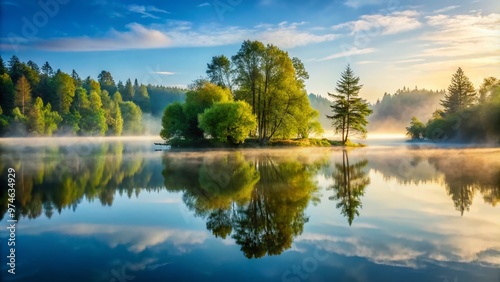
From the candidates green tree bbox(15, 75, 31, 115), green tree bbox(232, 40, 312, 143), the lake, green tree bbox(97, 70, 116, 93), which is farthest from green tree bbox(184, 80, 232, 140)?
green tree bbox(97, 70, 116, 93)

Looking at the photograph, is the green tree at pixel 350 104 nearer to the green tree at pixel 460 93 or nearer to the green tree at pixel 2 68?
the green tree at pixel 460 93

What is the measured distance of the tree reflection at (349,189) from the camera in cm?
1345

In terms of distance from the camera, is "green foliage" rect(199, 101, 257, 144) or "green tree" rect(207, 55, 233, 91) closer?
"green foliage" rect(199, 101, 257, 144)

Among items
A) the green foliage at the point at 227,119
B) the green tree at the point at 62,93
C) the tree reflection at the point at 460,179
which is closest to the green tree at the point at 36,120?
the green tree at the point at 62,93

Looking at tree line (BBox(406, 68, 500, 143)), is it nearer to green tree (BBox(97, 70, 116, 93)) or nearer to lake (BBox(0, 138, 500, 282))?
lake (BBox(0, 138, 500, 282))

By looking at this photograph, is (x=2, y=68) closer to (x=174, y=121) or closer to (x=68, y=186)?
(x=174, y=121)

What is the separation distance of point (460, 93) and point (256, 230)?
322 feet

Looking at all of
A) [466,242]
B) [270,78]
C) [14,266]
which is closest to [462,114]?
[270,78]

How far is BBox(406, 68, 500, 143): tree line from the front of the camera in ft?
205

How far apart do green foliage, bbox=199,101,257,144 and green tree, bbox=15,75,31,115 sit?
72034 mm

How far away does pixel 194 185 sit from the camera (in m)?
19.0

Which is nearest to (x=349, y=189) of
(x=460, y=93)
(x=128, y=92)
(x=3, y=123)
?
(x=460, y=93)

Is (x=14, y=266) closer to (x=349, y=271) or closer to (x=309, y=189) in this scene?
(x=349, y=271)

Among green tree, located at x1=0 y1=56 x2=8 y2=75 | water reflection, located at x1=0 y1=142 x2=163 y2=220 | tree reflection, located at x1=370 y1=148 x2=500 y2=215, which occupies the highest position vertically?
green tree, located at x1=0 y1=56 x2=8 y2=75
